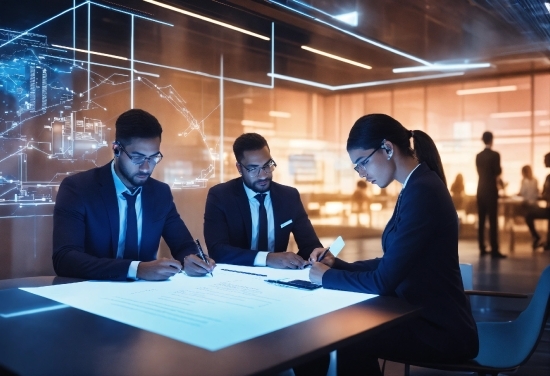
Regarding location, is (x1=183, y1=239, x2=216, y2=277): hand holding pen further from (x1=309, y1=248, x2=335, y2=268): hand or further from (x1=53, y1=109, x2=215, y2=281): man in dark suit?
(x1=309, y1=248, x2=335, y2=268): hand

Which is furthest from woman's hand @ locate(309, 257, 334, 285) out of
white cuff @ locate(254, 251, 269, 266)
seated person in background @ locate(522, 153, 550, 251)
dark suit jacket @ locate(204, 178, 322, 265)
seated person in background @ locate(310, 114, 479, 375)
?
seated person in background @ locate(522, 153, 550, 251)

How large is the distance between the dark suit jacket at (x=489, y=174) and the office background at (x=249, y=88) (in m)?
0.15

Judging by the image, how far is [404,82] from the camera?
662 cm

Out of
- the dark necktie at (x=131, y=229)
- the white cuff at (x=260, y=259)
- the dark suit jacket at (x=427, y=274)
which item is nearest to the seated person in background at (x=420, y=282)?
the dark suit jacket at (x=427, y=274)

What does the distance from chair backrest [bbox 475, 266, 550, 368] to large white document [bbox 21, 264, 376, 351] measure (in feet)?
2.33

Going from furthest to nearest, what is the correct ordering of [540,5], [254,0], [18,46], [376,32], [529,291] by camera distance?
1. [376,32]
2. [529,291]
3. [254,0]
4. [540,5]
5. [18,46]

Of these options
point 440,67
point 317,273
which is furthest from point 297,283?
point 440,67

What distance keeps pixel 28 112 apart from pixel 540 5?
4.19 m

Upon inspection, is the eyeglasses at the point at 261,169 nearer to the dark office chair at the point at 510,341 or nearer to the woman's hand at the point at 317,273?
the woman's hand at the point at 317,273

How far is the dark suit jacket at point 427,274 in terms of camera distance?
5.89ft

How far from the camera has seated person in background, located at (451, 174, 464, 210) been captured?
648 cm

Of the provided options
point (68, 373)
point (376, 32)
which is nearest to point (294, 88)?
point (376, 32)

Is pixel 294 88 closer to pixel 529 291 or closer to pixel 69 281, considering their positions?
pixel 529 291

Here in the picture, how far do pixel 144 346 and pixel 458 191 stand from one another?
599 centimetres
